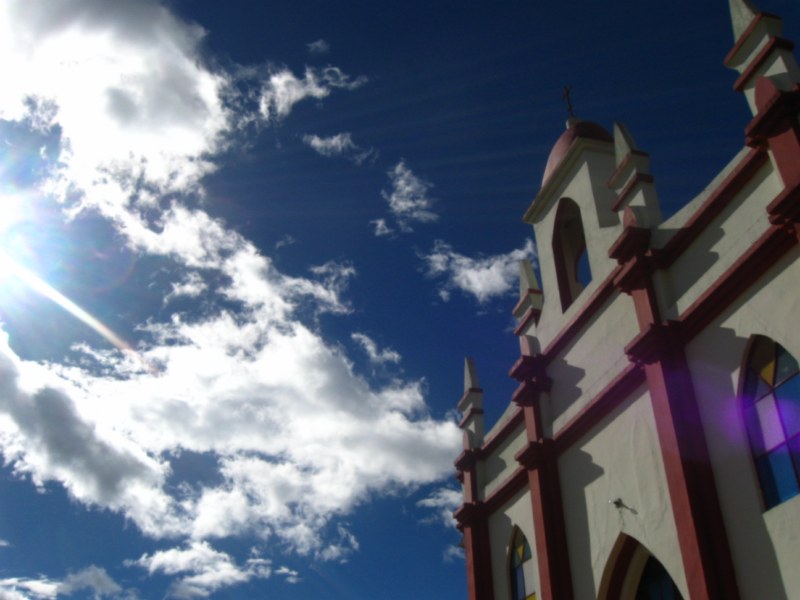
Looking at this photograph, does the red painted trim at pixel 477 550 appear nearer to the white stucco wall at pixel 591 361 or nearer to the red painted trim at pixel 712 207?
the white stucco wall at pixel 591 361

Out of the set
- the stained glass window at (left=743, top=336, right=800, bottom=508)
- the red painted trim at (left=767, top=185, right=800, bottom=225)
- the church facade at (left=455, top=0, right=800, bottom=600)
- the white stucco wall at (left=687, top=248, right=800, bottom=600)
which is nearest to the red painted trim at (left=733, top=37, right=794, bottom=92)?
the church facade at (left=455, top=0, right=800, bottom=600)

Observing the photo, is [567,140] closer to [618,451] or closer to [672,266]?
[672,266]

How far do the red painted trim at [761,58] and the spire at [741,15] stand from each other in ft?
1.66

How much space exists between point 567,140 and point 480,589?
8.71m

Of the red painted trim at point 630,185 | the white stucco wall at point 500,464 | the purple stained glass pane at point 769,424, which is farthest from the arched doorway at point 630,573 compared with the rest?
the red painted trim at point 630,185

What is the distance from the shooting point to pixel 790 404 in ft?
28.6

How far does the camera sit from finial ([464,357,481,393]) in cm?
1785

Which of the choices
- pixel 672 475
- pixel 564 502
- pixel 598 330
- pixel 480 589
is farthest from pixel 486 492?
pixel 672 475

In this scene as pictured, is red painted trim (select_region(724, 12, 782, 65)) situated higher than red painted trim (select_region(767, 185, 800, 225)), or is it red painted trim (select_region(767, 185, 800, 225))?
red painted trim (select_region(724, 12, 782, 65))

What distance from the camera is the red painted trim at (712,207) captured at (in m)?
9.60

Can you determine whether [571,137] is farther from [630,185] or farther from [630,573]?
[630,573]

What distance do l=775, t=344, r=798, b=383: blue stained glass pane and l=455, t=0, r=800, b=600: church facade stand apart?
0.02 meters

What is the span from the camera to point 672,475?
9.75m

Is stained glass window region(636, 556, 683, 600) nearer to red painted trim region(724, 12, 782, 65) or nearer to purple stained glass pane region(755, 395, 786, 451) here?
purple stained glass pane region(755, 395, 786, 451)
